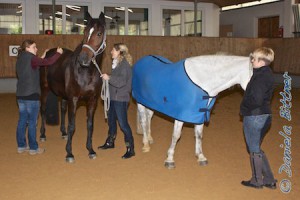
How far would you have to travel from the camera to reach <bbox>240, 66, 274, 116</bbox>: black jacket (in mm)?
3754

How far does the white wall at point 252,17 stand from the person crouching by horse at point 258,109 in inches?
573

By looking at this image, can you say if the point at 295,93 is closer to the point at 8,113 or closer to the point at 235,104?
the point at 235,104

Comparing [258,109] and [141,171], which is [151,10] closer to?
[141,171]

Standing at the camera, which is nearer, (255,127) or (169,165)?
(255,127)

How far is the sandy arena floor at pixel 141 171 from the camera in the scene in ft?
12.8

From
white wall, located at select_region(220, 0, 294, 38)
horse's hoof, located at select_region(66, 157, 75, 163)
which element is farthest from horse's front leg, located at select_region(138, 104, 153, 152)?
white wall, located at select_region(220, 0, 294, 38)

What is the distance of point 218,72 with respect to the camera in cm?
440

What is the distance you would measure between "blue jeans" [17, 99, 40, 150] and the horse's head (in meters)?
1.20

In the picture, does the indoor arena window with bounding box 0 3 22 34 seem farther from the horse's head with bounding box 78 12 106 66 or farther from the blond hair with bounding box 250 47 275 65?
the blond hair with bounding box 250 47 275 65

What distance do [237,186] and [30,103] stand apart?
3.04m

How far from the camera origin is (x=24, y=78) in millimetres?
5254

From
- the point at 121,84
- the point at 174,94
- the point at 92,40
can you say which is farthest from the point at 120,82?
the point at 174,94

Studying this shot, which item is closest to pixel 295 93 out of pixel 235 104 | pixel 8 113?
pixel 235 104

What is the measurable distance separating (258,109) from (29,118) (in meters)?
3.27
